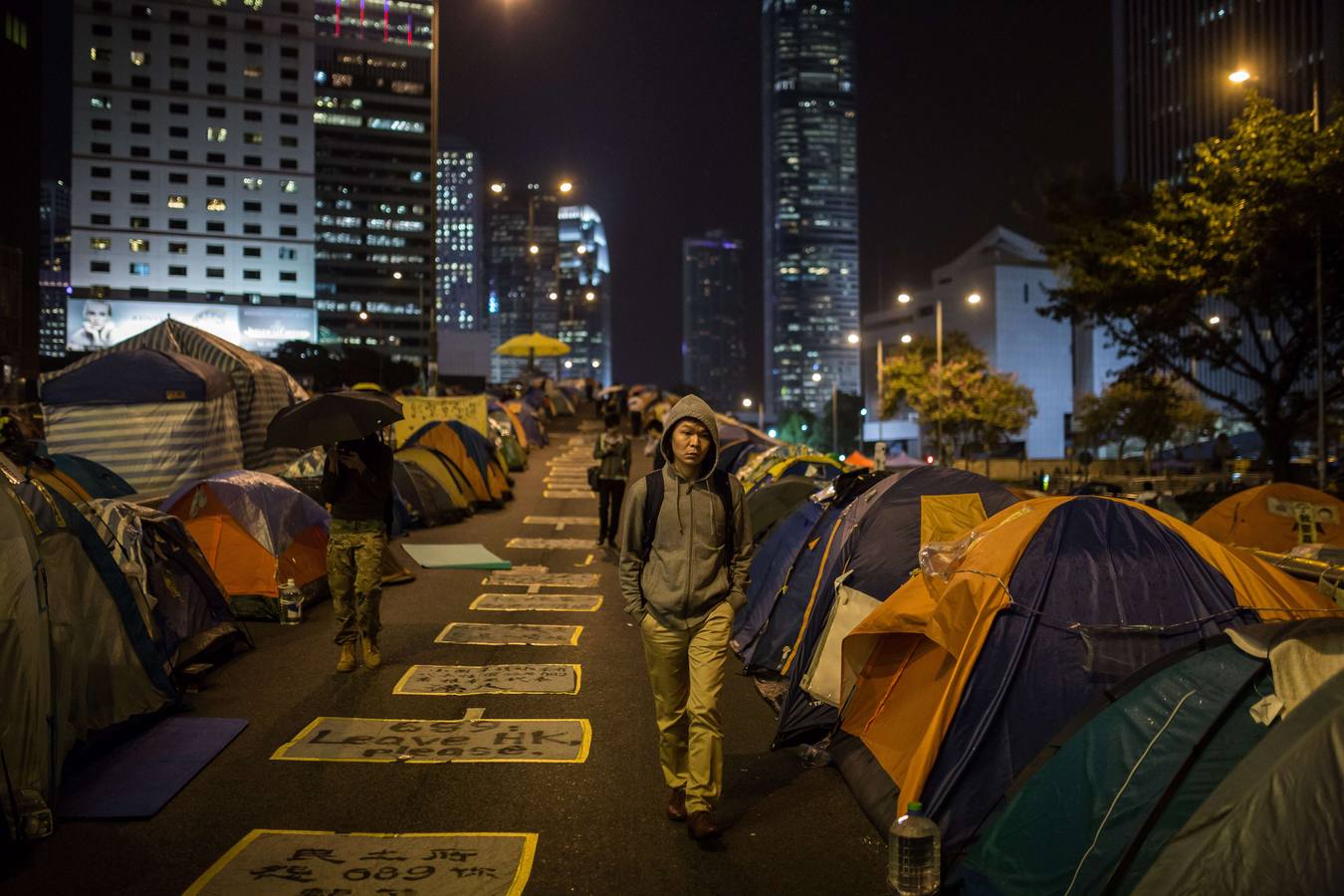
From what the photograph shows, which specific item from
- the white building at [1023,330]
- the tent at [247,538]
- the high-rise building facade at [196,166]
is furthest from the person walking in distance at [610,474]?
the high-rise building facade at [196,166]

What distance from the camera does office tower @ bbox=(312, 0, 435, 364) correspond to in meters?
127

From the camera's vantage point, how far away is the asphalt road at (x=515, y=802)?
Answer: 13.9 ft

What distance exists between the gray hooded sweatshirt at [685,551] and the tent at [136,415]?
11349 millimetres

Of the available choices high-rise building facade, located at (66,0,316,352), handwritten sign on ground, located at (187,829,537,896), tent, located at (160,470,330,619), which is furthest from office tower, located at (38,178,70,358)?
handwritten sign on ground, located at (187,829,537,896)

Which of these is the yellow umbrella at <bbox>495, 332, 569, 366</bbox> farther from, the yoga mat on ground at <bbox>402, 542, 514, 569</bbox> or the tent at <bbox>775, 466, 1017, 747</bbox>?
the tent at <bbox>775, 466, 1017, 747</bbox>

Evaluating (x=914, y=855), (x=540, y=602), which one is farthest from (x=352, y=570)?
(x=914, y=855)

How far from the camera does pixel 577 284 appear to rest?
599 ft

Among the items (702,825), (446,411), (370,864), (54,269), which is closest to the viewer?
(370,864)

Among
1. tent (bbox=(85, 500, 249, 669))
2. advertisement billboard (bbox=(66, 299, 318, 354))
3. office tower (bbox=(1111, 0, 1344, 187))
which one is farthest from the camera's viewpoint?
advertisement billboard (bbox=(66, 299, 318, 354))

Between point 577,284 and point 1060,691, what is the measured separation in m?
182

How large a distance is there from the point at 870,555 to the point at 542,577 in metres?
6.40

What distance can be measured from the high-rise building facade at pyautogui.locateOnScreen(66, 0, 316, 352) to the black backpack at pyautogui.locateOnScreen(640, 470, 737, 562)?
3888 inches

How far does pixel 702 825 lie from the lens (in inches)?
179

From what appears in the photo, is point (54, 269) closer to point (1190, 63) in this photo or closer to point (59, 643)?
point (1190, 63)
